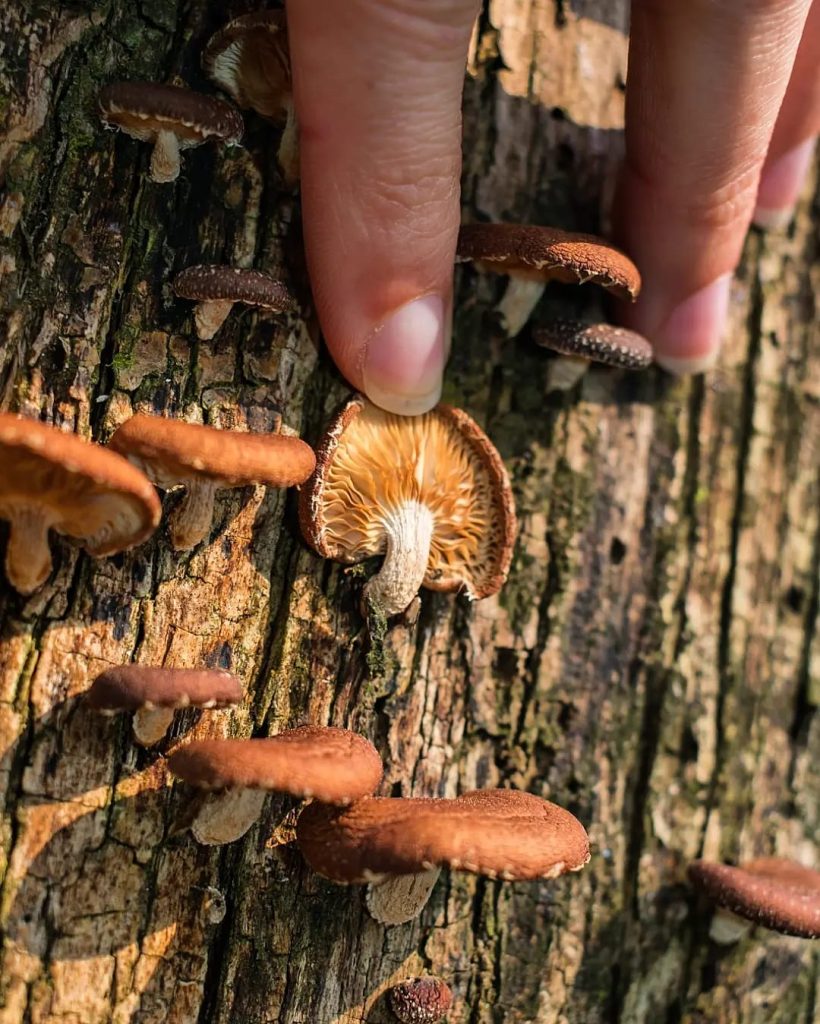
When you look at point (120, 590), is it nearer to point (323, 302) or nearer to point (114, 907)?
point (114, 907)

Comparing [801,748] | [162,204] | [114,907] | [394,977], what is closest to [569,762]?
[394,977]

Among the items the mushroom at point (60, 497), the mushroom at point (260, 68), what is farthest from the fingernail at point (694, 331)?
the mushroom at point (60, 497)

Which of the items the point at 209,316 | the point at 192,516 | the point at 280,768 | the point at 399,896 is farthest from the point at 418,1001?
the point at 209,316

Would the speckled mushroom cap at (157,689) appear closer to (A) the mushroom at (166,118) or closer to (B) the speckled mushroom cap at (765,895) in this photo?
(A) the mushroom at (166,118)

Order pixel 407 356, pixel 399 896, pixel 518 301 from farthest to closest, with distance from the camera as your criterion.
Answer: pixel 518 301 < pixel 407 356 < pixel 399 896

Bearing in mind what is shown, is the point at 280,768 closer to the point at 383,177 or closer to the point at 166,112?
the point at 383,177

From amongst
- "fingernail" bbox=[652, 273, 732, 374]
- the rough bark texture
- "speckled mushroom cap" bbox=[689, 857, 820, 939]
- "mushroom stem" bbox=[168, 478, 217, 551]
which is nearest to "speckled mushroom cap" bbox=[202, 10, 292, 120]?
the rough bark texture

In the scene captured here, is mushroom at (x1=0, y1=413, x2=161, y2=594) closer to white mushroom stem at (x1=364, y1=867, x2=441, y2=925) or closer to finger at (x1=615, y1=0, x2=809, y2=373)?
white mushroom stem at (x1=364, y1=867, x2=441, y2=925)

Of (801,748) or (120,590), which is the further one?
(801,748)
